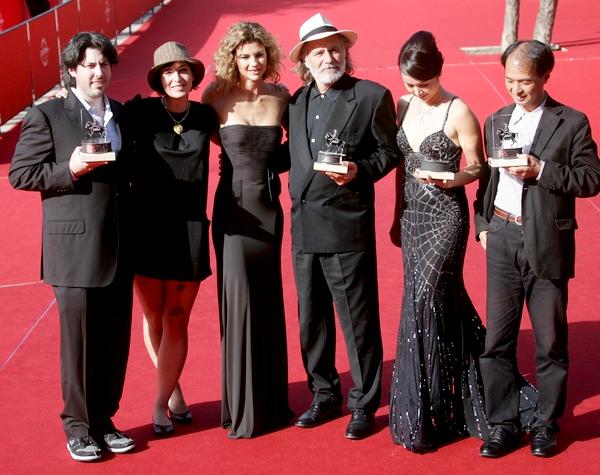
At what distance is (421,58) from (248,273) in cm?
155

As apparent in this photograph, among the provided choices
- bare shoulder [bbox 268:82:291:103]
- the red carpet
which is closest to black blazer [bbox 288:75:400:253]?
bare shoulder [bbox 268:82:291:103]

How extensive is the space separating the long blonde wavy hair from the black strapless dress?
0.29m

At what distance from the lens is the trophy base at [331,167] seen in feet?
17.5

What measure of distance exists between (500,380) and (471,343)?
12.3 inches

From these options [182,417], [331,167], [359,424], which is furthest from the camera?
[182,417]

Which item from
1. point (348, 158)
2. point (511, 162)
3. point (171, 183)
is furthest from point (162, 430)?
point (511, 162)

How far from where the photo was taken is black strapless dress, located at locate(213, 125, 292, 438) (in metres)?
5.90

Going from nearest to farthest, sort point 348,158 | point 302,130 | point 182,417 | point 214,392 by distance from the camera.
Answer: point 348,158 → point 302,130 → point 182,417 → point 214,392

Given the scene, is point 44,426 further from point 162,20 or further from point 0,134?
point 162,20

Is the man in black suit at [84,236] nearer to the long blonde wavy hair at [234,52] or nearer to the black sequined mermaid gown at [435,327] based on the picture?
the long blonde wavy hair at [234,52]

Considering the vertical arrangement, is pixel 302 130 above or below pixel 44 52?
below

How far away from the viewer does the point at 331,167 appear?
534 cm

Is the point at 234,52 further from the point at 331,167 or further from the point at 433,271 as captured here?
the point at 433,271

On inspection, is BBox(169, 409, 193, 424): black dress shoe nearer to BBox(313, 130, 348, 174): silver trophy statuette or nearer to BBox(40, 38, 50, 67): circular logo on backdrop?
BBox(313, 130, 348, 174): silver trophy statuette
